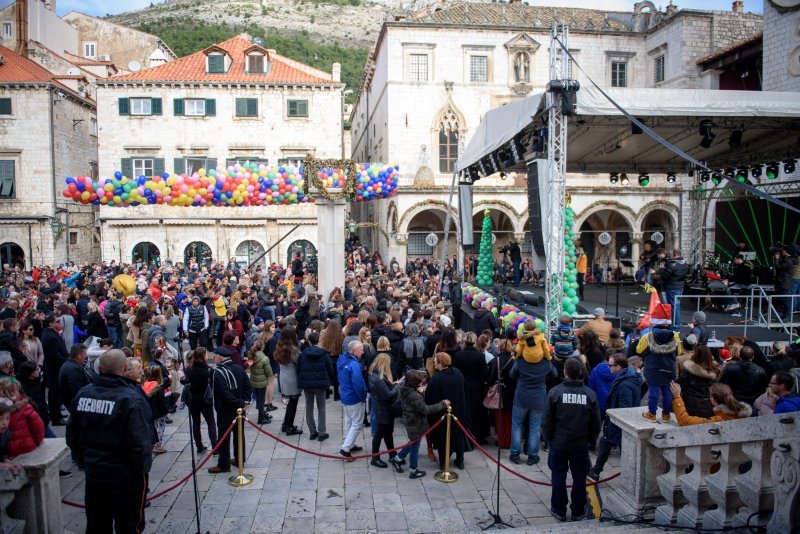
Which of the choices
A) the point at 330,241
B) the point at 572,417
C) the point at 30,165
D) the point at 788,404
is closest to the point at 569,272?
the point at 572,417

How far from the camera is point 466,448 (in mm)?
7266

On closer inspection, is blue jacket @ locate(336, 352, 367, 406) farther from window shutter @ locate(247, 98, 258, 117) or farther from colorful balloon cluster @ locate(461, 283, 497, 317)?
window shutter @ locate(247, 98, 258, 117)

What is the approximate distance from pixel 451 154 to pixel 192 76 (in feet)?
45.1

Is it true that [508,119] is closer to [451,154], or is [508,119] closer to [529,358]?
[529,358]

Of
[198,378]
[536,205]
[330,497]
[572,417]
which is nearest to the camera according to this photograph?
[572,417]

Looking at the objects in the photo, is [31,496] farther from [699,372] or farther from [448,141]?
[448,141]

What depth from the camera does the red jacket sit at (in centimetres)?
477

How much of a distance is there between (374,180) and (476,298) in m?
4.83

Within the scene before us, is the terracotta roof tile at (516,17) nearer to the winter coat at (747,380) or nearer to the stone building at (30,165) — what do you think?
the stone building at (30,165)

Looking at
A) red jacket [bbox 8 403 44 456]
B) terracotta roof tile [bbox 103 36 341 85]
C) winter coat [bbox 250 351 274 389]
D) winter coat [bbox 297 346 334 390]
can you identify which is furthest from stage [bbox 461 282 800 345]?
terracotta roof tile [bbox 103 36 341 85]

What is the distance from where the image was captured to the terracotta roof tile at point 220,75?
2945 centimetres

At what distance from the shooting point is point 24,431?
486cm

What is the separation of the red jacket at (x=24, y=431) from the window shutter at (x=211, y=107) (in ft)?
89.1

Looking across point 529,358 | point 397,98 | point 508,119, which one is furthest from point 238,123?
point 529,358
